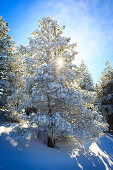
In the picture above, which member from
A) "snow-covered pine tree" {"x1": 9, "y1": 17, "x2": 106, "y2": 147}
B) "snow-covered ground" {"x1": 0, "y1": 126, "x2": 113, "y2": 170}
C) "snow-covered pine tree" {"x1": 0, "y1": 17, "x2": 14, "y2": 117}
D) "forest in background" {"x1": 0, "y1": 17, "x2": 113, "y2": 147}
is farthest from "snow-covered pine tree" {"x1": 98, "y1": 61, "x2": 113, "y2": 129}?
"snow-covered pine tree" {"x1": 0, "y1": 17, "x2": 14, "y2": 117}

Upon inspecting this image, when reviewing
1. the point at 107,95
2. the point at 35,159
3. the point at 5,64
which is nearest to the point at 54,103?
the point at 35,159

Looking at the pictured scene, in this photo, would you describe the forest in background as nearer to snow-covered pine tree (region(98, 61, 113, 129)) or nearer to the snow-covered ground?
the snow-covered ground

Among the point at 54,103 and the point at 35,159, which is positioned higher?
the point at 54,103

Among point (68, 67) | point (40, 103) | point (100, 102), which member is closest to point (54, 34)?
point (68, 67)

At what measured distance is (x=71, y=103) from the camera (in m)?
6.64

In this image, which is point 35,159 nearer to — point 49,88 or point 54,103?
point 54,103

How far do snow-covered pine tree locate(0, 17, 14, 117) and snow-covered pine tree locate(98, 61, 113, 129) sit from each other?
16.5 metres

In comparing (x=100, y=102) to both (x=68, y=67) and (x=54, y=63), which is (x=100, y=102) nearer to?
(x=68, y=67)

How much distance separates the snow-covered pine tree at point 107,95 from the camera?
782 inches

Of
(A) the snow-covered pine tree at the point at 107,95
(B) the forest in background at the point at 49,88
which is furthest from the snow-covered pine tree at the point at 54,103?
(A) the snow-covered pine tree at the point at 107,95

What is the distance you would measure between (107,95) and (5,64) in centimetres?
1866

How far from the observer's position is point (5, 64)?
1211 cm

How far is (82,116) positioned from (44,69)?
13.7 feet

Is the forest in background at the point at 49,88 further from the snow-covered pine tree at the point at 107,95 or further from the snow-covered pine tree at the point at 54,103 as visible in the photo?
the snow-covered pine tree at the point at 107,95
